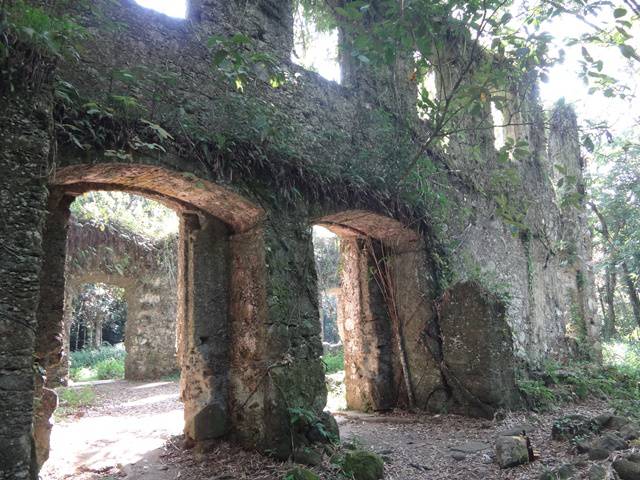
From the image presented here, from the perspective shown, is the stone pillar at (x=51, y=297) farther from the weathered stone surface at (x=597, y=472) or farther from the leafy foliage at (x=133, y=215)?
the leafy foliage at (x=133, y=215)

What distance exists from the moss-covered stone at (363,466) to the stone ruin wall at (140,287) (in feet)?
23.7

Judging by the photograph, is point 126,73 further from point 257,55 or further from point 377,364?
point 377,364

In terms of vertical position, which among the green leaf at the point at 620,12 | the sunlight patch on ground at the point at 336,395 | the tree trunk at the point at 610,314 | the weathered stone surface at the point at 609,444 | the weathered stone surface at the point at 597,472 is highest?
the green leaf at the point at 620,12

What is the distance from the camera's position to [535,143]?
360 inches

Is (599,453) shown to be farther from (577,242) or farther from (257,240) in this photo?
(577,242)

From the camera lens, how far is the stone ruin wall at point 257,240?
8.36ft

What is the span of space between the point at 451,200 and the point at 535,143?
11.9ft

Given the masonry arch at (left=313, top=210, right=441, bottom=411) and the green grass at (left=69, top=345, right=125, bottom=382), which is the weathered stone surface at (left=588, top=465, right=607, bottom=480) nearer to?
the masonry arch at (left=313, top=210, right=441, bottom=411)

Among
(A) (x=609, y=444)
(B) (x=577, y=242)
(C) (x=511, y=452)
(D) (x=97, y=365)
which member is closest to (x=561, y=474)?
(C) (x=511, y=452)

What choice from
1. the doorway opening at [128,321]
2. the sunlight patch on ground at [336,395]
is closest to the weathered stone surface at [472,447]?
the sunlight patch on ground at [336,395]

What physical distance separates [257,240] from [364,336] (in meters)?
2.45

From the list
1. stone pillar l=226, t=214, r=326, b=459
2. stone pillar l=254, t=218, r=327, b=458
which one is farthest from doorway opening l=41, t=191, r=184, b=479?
stone pillar l=254, t=218, r=327, b=458

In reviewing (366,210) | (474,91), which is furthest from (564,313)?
(474,91)

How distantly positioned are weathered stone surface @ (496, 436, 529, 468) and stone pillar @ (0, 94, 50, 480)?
3116 millimetres
